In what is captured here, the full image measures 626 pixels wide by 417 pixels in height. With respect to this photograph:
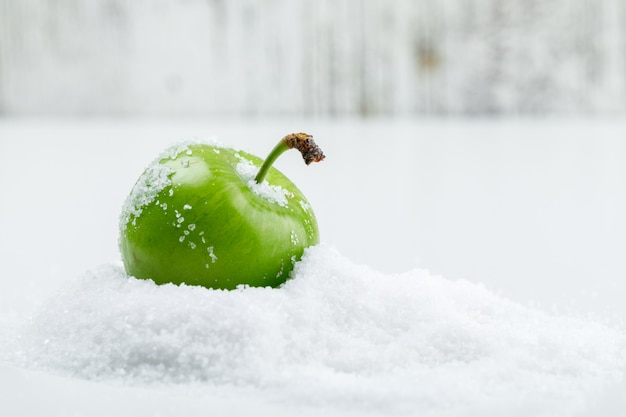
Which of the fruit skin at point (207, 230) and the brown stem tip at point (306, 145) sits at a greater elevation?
the brown stem tip at point (306, 145)

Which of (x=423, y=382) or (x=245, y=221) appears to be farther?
(x=245, y=221)

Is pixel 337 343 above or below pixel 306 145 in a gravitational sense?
below

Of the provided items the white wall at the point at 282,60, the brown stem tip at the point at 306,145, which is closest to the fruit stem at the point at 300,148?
the brown stem tip at the point at 306,145

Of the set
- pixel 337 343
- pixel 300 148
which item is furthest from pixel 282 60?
pixel 337 343

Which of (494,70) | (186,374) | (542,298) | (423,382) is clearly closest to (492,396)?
(423,382)

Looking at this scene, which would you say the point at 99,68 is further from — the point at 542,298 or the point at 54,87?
the point at 542,298

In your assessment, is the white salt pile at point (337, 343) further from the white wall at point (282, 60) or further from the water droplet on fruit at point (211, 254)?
the white wall at point (282, 60)

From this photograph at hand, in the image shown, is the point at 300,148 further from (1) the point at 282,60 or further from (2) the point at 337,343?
(1) the point at 282,60
